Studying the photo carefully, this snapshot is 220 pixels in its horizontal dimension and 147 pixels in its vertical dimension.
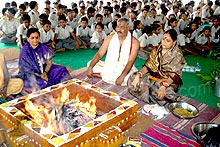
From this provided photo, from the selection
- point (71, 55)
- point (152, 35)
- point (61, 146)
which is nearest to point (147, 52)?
point (152, 35)

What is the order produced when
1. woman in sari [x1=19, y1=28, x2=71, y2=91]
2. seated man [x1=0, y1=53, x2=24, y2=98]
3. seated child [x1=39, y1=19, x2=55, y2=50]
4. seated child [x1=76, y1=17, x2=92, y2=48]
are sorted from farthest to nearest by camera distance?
seated child [x1=76, y1=17, x2=92, y2=48] < seated child [x1=39, y1=19, x2=55, y2=50] < woman in sari [x1=19, y1=28, x2=71, y2=91] < seated man [x1=0, y1=53, x2=24, y2=98]

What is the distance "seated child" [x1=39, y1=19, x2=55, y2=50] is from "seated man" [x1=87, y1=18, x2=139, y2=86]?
8.26 ft

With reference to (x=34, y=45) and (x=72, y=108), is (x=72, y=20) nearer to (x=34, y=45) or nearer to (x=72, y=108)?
(x=34, y=45)

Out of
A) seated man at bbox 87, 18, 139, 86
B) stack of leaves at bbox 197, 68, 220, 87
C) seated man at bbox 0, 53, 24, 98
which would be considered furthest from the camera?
stack of leaves at bbox 197, 68, 220, 87

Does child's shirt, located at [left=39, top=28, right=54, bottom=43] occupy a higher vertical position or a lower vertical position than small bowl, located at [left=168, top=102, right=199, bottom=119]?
higher

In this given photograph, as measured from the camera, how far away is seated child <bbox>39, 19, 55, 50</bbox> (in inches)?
291

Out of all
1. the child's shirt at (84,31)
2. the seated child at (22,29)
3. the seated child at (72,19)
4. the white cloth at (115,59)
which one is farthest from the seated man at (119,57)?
the seated child at (72,19)

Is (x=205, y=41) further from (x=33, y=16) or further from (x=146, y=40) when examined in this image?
(x=33, y=16)

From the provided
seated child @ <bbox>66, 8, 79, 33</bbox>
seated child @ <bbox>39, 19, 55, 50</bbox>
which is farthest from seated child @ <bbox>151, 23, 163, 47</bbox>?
seated child @ <bbox>39, 19, 55, 50</bbox>

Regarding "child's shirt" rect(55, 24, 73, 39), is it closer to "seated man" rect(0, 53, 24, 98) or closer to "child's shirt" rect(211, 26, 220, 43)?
"seated man" rect(0, 53, 24, 98)

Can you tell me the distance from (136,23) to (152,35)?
774 millimetres

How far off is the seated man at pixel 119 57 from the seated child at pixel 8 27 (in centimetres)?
385

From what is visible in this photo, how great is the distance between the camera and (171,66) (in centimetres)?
463

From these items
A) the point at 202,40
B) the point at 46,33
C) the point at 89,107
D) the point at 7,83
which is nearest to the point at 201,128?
the point at 89,107
